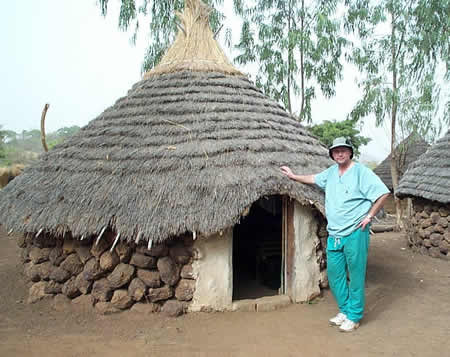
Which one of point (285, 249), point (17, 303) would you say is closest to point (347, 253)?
point (285, 249)

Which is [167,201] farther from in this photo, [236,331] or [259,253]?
[259,253]

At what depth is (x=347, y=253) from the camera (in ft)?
11.8

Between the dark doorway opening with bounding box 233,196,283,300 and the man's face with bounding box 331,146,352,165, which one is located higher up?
the man's face with bounding box 331,146,352,165

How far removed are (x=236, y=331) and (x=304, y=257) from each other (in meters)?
1.38

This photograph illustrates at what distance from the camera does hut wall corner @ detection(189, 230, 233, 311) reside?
4.11 m

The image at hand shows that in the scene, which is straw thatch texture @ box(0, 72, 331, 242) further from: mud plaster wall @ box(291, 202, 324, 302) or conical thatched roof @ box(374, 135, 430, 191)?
conical thatched roof @ box(374, 135, 430, 191)

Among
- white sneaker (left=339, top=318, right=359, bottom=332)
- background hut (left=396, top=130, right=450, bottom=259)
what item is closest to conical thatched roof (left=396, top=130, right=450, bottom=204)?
background hut (left=396, top=130, right=450, bottom=259)

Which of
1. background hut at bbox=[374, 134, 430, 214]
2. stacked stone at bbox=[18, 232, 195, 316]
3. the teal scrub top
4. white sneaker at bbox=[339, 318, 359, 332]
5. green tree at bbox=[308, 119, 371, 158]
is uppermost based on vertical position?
green tree at bbox=[308, 119, 371, 158]

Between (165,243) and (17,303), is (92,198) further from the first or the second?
(17,303)

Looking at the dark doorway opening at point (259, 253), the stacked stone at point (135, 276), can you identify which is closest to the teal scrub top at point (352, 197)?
the dark doorway opening at point (259, 253)

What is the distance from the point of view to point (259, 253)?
19.1ft

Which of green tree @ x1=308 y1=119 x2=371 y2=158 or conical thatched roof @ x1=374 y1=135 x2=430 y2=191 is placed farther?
green tree @ x1=308 y1=119 x2=371 y2=158

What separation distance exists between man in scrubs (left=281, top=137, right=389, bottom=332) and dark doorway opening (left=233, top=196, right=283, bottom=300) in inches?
48.4

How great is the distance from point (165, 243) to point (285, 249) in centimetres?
158
